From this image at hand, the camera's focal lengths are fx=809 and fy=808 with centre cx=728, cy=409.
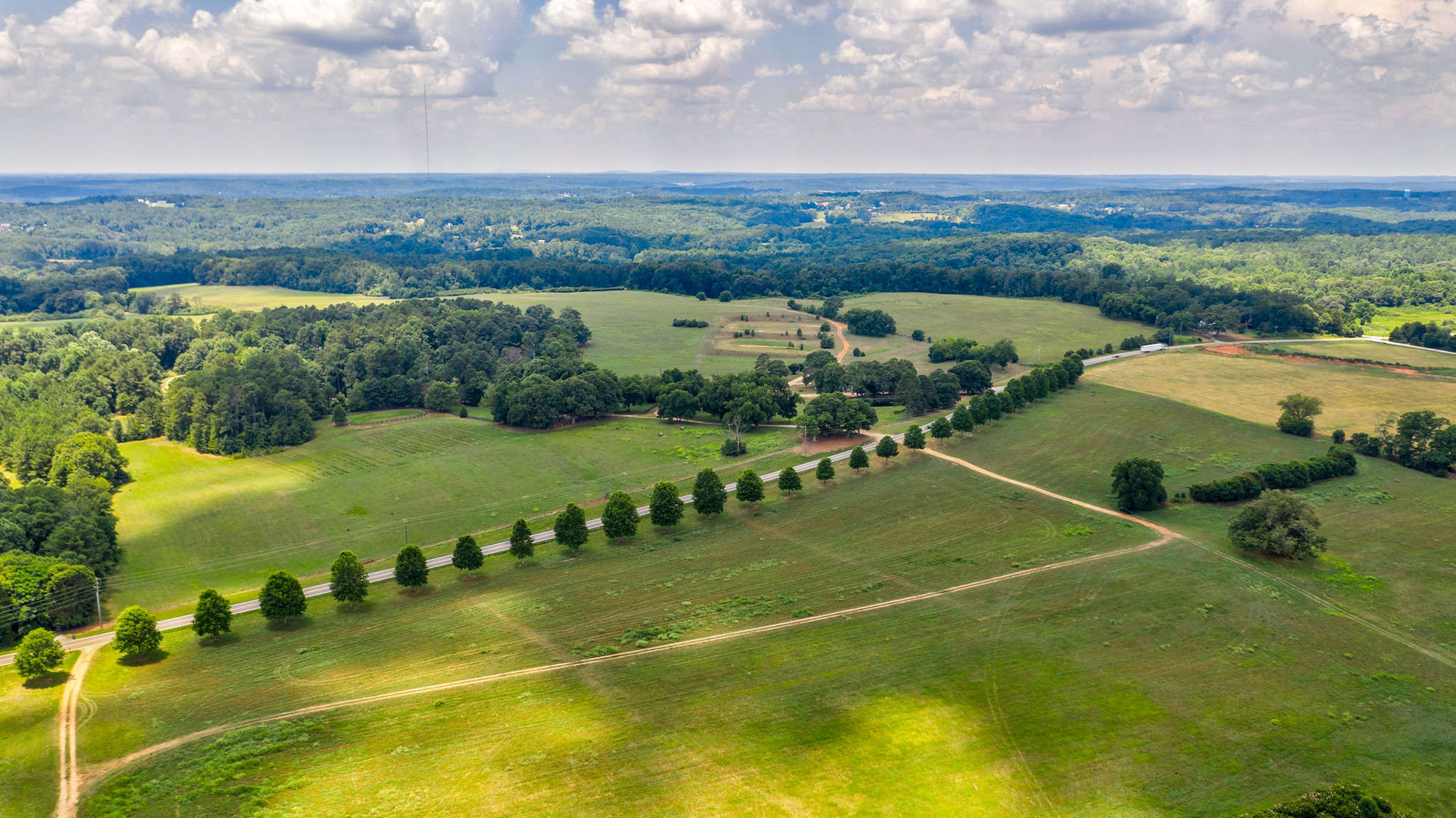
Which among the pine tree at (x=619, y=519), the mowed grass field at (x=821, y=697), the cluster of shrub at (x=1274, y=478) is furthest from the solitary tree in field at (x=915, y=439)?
the pine tree at (x=619, y=519)

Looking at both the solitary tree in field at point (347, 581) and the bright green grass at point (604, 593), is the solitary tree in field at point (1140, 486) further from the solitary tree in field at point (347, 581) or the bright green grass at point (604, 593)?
the solitary tree in field at point (347, 581)

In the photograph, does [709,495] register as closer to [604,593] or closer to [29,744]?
[604,593]

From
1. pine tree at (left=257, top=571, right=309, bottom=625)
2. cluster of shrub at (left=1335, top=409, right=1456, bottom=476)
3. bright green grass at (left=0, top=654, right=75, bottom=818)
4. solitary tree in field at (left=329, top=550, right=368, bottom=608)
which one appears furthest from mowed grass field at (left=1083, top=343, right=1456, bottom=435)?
bright green grass at (left=0, top=654, right=75, bottom=818)

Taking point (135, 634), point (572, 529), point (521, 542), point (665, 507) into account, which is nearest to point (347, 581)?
point (135, 634)

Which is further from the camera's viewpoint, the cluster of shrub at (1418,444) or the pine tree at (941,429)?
the pine tree at (941,429)

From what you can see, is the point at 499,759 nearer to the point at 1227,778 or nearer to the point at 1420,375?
the point at 1227,778
